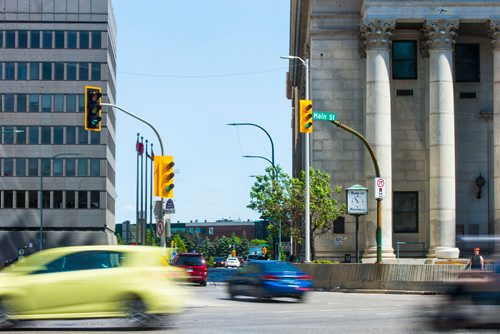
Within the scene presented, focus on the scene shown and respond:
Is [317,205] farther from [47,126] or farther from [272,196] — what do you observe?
[47,126]

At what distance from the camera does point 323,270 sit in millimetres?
41219

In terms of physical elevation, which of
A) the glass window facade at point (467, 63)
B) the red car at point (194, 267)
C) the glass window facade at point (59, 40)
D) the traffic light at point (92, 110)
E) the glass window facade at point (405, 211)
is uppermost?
the glass window facade at point (59, 40)

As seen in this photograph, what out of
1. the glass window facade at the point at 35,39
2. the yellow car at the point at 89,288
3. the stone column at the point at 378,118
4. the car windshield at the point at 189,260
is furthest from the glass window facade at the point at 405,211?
the glass window facade at the point at 35,39

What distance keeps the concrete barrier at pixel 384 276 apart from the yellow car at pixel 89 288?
18.8 metres

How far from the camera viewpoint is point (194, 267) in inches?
1784

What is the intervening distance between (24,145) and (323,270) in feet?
221

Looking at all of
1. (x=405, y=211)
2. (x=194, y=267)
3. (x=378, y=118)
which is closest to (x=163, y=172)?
(x=194, y=267)

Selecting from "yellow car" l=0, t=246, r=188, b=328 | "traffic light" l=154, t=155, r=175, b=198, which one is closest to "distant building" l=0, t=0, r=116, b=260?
"traffic light" l=154, t=155, r=175, b=198

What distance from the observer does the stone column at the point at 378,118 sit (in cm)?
5041

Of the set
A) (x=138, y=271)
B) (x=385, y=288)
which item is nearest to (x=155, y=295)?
(x=138, y=271)

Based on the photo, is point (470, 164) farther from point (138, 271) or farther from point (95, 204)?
point (95, 204)

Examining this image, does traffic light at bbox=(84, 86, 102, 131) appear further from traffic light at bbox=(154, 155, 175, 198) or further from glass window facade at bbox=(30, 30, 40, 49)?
glass window facade at bbox=(30, 30, 40, 49)

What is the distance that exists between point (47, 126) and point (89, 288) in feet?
286

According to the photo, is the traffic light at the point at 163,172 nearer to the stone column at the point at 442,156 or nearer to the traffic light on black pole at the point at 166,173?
the traffic light on black pole at the point at 166,173
